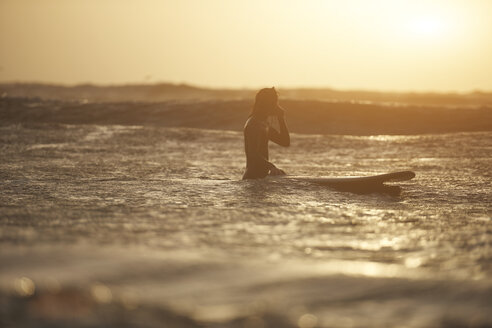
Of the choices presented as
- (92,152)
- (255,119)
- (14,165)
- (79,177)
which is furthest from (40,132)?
(255,119)

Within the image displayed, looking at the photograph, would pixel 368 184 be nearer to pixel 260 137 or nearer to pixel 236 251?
pixel 260 137

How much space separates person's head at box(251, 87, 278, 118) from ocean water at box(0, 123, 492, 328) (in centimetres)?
93

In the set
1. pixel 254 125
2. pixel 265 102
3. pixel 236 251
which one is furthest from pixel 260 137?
pixel 236 251

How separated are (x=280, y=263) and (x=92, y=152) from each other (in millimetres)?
9272

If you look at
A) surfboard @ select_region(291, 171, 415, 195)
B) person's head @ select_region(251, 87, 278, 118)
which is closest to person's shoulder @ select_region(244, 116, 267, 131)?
person's head @ select_region(251, 87, 278, 118)

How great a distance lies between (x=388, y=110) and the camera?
63.9 ft

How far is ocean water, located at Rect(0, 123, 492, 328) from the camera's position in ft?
9.60

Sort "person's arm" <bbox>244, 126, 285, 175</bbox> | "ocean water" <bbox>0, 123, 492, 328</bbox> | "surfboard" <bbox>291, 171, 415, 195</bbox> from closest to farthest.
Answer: "ocean water" <bbox>0, 123, 492, 328</bbox> → "surfboard" <bbox>291, 171, 415, 195</bbox> → "person's arm" <bbox>244, 126, 285, 175</bbox>

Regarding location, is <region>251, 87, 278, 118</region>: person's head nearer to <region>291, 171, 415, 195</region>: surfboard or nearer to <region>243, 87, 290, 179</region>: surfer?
<region>243, 87, 290, 179</region>: surfer

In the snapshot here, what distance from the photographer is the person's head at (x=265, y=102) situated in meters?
8.26

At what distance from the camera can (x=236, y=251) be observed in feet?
13.9

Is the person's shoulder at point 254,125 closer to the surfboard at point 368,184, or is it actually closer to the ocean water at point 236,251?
the ocean water at point 236,251

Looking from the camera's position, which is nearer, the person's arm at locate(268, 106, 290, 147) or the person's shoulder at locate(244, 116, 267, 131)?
the person's shoulder at locate(244, 116, 267, 131)

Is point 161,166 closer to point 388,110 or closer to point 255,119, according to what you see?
point 255,119
